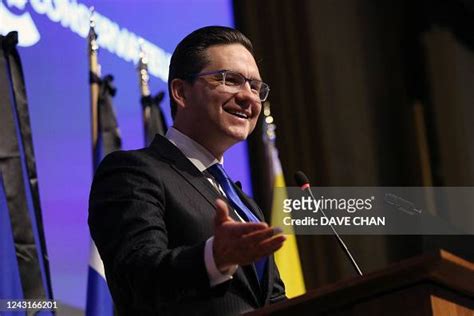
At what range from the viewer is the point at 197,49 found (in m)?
2.68

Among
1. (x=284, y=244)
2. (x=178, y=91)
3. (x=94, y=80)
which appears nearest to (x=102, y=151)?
(x=94, y=80)

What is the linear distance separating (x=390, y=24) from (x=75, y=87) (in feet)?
11.7

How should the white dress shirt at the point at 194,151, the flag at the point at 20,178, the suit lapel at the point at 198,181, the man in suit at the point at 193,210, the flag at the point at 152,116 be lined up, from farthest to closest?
the flag at the point at 152,116
the flag at the point at 20,178
the white dress shirt at the point at 194,151
the suit lapel at the point at 198,181
the man in suit at the point at 193,210

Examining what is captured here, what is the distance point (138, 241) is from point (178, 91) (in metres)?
0.73

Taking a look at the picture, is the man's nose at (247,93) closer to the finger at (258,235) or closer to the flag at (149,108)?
the finger at (258,235)

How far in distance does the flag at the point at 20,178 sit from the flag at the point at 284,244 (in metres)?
1.75

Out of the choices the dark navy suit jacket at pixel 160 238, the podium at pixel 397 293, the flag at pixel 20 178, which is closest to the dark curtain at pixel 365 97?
the flag at pixel 20 178

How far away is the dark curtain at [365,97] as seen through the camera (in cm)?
623

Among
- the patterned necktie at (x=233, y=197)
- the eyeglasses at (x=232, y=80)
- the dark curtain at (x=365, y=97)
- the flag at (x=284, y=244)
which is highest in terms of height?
the dark curtain at (x=365, y=97)

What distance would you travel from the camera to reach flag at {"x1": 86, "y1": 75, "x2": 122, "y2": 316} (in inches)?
164

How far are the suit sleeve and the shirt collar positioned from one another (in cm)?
18

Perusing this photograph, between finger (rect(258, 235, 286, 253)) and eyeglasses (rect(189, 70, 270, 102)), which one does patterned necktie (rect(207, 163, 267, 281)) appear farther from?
finger (rect(258, 235, 286, 253))

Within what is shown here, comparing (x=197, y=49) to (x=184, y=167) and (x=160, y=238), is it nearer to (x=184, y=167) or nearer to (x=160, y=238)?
(x=184, y=167)

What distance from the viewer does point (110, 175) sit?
2.32m
